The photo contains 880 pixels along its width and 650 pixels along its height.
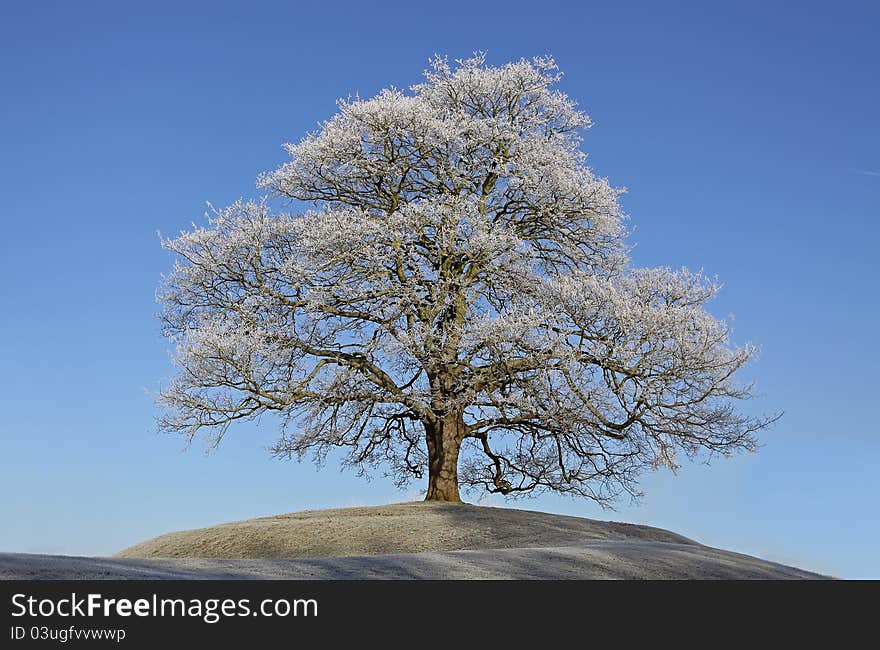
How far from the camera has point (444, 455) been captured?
19.6 metres

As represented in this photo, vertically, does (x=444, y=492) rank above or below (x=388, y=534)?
above

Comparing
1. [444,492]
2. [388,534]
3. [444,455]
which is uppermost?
[444,455]

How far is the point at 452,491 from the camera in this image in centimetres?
1966

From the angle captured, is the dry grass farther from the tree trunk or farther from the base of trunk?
the tree trunk

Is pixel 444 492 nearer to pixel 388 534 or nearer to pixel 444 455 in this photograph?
pixel 444 455

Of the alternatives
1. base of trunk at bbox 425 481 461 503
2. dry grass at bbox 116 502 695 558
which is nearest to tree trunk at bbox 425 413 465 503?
base of trunk at bbox 425 481 461 503

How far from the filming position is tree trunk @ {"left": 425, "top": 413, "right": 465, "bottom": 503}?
63.9 feet

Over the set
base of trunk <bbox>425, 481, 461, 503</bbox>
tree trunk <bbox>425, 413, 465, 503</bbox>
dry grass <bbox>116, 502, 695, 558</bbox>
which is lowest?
dry grass <bbox>116, 502, 695, 558</bbox>

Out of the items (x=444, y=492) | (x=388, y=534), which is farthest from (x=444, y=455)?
(x=388, y=534)

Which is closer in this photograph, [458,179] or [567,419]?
[567,419]
